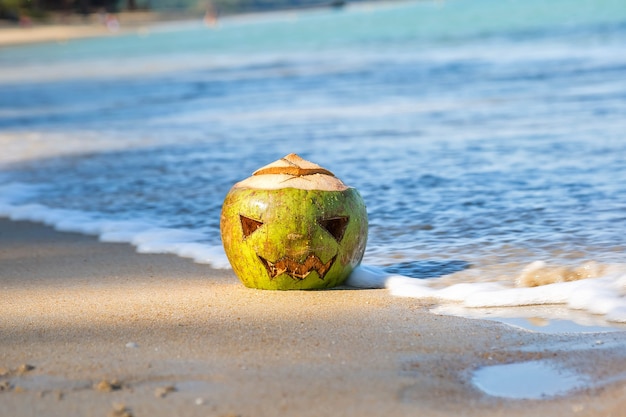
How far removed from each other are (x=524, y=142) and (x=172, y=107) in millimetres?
8297

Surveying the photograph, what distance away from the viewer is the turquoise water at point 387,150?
6.20 metres

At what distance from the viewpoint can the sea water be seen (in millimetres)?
5426

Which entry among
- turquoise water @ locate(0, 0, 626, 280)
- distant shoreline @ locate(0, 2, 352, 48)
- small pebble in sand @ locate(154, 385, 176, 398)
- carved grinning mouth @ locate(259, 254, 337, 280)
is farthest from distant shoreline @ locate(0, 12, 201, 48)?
small pebble in sand @ locate(154, 385, 176, 398)

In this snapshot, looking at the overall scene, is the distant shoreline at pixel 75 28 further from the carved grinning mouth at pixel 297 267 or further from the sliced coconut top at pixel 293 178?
the carved grinning mouth at pixel 297 267

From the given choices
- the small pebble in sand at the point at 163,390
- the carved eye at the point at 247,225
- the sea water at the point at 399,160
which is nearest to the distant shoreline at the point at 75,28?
the sea water at the point at 399,160

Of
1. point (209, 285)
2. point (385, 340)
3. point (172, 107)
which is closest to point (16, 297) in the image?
point (209, 285)

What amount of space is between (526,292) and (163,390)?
6.18ft

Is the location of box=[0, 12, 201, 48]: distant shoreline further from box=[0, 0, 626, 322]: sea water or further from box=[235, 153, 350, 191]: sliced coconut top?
box=[235, 153, 350, 191]: sliced coconut top

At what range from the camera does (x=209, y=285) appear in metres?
5.09

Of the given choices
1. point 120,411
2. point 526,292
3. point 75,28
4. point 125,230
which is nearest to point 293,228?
point 526,292

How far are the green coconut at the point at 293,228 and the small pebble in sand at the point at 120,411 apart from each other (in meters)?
1.54

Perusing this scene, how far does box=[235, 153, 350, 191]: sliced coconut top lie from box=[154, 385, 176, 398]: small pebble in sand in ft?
4.95

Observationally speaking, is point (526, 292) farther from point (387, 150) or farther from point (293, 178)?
point (387, 150)

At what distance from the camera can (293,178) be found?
4781 mm
